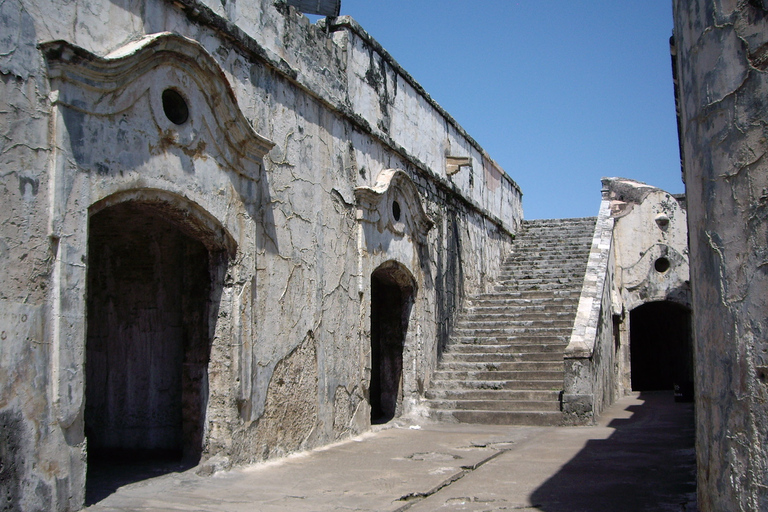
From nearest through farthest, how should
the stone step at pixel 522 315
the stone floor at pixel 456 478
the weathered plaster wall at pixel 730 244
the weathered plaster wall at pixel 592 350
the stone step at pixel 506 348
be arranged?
1. the weathered plaster wall at pixel 730 244
2. the stone floor at pixel 456 478
3. the weathered plaster wall at pixel 592 350
4. the stone step at pixel 506 348
5. the stone step at pixel 522 315

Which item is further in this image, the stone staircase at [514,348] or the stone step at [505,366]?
the stone step at [505,366]

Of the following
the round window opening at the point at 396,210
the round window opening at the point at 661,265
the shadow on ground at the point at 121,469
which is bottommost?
the shadow on ground at the point at 121,469

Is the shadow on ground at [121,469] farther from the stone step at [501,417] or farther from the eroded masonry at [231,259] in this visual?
the stone step at [501,417]

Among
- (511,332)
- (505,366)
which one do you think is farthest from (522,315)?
(505,366)

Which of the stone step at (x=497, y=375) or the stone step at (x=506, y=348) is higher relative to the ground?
the stone step at (x=506, y=348)

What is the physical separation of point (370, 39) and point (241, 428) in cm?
504

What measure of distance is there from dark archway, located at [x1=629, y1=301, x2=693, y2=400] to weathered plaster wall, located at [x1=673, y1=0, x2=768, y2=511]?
604 inches

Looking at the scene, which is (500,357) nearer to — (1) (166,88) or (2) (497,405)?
(2) (497,405)

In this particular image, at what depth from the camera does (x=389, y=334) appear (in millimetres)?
9891

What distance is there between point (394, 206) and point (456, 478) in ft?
14.1

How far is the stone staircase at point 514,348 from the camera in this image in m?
9.45

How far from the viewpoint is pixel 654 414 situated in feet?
35.2

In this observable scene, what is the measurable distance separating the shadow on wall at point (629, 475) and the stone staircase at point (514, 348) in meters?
1.14

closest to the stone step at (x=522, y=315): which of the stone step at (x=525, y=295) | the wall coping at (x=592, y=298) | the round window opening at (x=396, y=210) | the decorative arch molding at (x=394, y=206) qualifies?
the stone step at (x=525, y=295)
